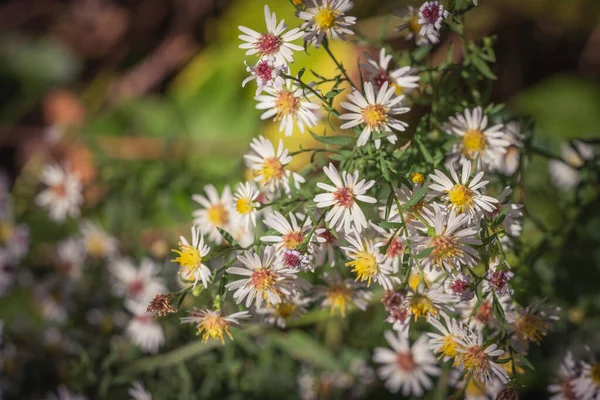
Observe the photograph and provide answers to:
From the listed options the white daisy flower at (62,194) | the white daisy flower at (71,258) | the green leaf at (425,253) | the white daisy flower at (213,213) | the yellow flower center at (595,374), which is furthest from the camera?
the white daisy flower at (62,194)

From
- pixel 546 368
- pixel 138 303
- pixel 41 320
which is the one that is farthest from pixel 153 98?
pixel 546 368

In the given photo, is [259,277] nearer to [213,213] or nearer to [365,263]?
[365,263]

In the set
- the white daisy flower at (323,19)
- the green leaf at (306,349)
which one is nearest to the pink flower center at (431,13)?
→ the white daisy flower at (323,19)

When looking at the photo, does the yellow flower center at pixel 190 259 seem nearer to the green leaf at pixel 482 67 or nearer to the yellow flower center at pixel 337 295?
the yellow flower center at pixel 337 295

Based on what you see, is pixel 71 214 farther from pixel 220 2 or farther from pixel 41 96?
pixel 220 2

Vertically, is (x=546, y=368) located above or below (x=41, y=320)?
below

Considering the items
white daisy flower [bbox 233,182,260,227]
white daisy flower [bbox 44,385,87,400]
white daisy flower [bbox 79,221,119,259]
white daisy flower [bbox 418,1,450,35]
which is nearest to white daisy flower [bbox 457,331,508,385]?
white daisy flower [bbox 233,182,260,227]

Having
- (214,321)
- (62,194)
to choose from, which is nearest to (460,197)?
(214,321)
